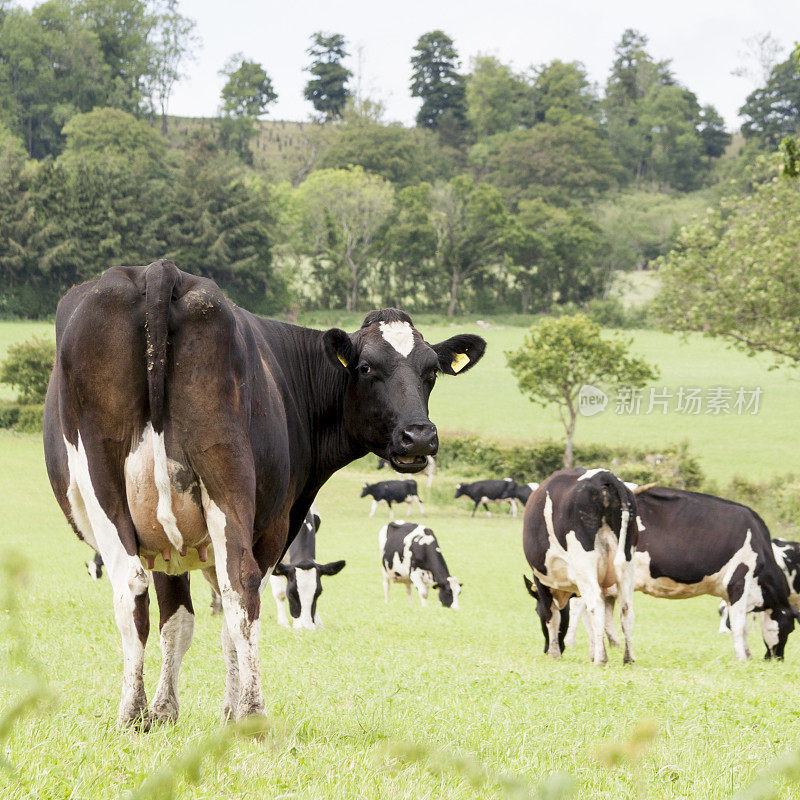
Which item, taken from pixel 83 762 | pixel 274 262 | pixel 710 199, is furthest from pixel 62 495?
pixel 710 199

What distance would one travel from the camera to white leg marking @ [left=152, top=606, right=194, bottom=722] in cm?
445

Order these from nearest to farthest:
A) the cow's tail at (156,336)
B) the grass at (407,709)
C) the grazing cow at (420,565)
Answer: the grass at (407,709), the cow's tail at (156,336), the grazing cow at (420,565)

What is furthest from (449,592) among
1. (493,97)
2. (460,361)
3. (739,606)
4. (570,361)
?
(493,97)

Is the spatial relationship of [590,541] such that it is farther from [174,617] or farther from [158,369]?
[158,369]

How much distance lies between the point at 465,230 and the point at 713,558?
7136cm

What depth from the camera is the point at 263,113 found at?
124 m

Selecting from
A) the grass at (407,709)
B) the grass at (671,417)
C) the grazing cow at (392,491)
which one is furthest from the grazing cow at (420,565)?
the grass at (671,417)

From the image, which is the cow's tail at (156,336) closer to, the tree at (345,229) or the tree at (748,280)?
the tree at (748,280)

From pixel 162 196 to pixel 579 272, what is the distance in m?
36.0

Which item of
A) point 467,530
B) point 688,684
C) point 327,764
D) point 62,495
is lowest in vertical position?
point 467,530

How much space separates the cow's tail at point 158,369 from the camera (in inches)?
155

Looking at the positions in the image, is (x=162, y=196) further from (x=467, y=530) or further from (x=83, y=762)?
(x=83, y=762)

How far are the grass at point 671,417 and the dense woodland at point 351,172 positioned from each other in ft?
41.4

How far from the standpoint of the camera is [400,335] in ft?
17.5
